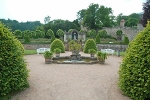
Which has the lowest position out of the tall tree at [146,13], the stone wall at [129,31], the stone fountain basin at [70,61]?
the stone fountain basin at [70,61]

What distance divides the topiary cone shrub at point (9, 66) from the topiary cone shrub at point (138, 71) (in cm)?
336

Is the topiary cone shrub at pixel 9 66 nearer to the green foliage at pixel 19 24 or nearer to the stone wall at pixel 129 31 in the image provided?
the stone wall at pixel 129 31

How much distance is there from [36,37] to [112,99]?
3000 centimetres

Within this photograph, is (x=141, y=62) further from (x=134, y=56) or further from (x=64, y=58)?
(x=64, y=58)

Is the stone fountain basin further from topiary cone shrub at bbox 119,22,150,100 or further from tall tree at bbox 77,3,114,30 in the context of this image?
tall tree at bbox 77,3,114,30

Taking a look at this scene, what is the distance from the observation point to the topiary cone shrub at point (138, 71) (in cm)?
508

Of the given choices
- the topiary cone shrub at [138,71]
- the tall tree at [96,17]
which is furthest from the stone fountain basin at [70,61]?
the tall tree at [96,17]

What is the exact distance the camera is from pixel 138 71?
17.0 ft

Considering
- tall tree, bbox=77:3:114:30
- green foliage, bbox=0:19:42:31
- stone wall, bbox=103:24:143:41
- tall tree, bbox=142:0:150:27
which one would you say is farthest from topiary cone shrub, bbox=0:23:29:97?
green foliage, bbox=0:19:42:31

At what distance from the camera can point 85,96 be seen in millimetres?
5637

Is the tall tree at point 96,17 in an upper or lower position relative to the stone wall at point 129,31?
upper

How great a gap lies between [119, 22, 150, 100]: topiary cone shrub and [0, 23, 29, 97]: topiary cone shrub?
3.36 metres

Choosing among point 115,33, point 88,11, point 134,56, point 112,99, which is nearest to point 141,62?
point 134,56

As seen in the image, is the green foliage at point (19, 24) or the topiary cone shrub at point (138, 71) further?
the green foliage at point (19, 24)
